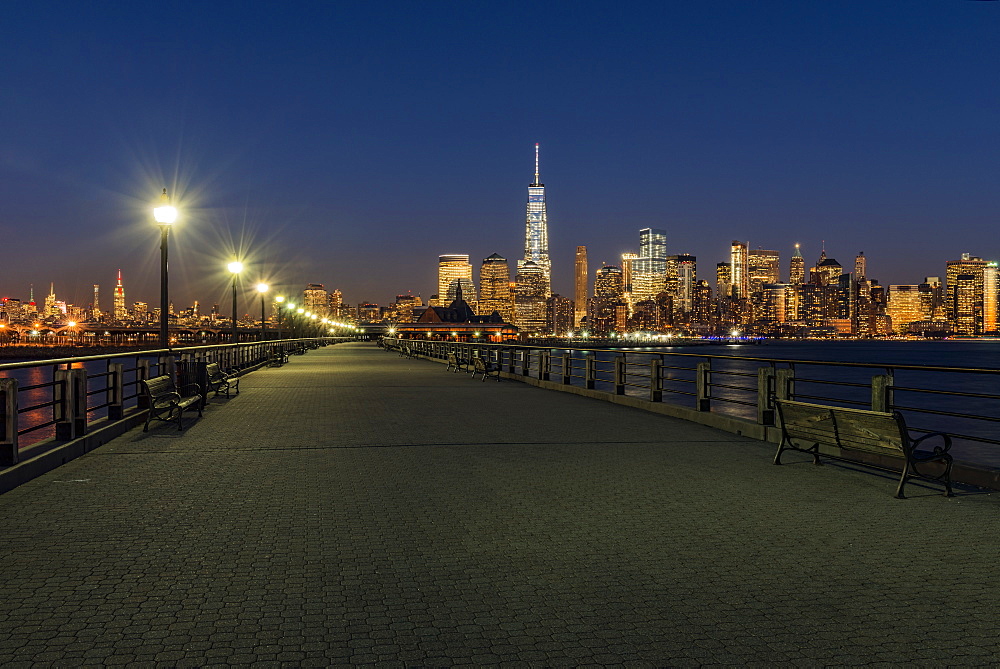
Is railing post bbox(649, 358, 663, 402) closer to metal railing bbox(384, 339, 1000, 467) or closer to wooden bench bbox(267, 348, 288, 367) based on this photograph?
metal railing bbox(384, 339, 1000, 467)

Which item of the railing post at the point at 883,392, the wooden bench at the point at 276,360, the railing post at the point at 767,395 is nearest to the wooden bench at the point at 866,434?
A: the railing post at the point at 883,392

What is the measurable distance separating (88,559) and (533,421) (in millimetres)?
9729

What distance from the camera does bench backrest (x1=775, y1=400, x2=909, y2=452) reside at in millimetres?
7777

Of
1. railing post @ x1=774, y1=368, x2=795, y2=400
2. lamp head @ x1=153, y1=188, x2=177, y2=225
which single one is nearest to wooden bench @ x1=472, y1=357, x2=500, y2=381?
lamp head @ x1=153, y1=188, x2=177, y2=225

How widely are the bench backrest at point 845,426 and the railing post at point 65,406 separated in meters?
8.71

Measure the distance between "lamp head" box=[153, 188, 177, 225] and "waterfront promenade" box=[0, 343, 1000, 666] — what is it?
8.65m

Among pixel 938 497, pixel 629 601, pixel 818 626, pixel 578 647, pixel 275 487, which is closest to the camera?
pixel 578 647

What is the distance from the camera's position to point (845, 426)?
8375 mm

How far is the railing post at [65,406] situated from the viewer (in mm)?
10156

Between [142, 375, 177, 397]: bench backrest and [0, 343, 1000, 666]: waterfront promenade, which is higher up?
[142, 375, 177, 397]: bench backrest

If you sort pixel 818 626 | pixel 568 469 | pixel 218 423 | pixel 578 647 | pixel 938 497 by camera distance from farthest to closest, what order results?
pixel 218 423
pixel 568 469
pixel 938 497
pixel 818 626
pixel 578 647

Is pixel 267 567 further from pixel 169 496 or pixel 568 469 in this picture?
pixel 568 469

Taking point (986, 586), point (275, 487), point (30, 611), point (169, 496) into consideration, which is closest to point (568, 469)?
point (275, 487)

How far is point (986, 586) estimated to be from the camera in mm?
5020
